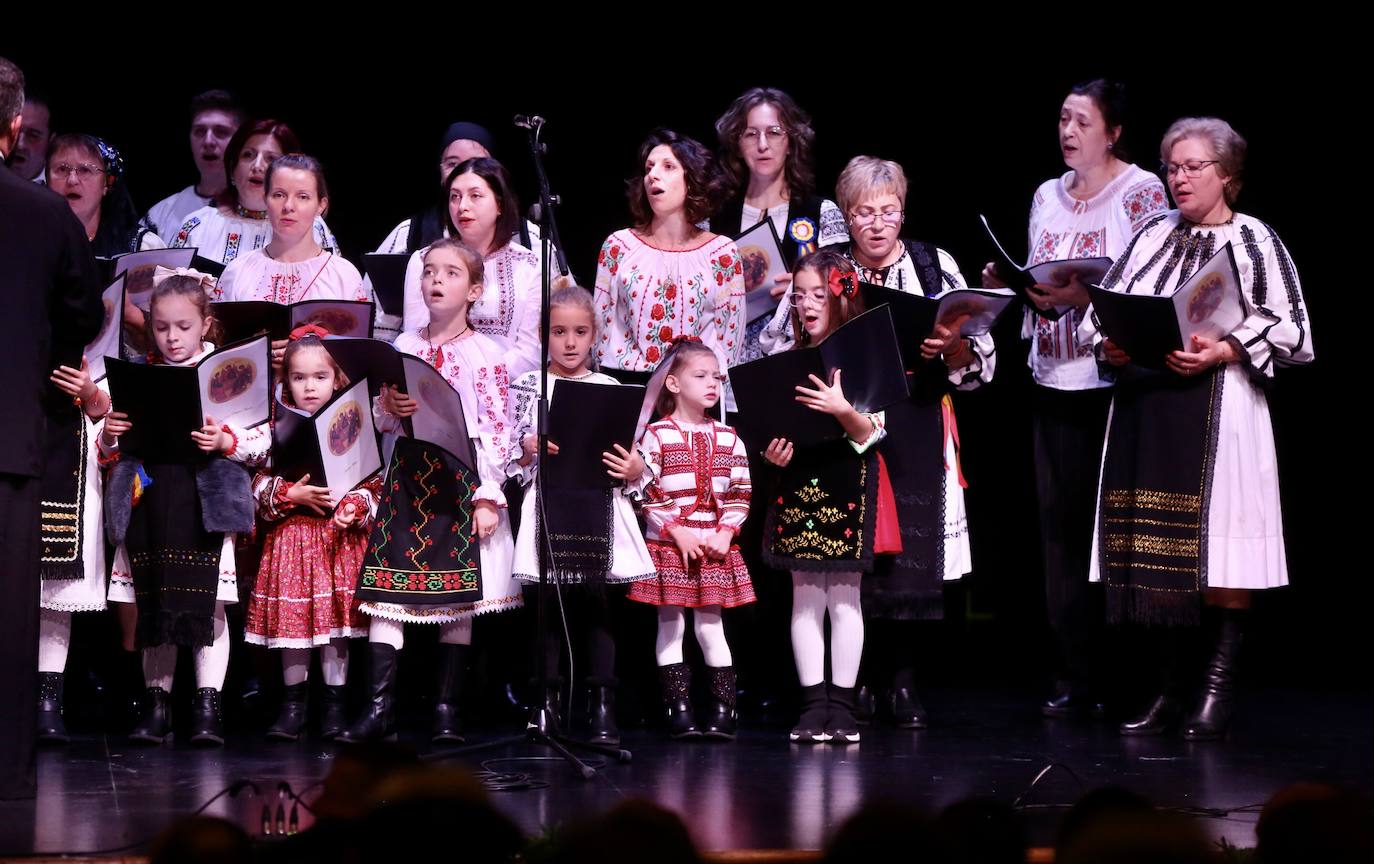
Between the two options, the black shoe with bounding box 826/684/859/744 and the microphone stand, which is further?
the black shoe with bounding box 826/684/859/744

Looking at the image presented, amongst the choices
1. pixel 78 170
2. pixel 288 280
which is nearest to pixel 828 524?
pixel 288 280

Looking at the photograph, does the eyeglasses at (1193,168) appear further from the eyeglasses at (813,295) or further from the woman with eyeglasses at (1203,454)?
the eyeglasses at (813,295)

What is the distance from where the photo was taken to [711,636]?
4.30 meters

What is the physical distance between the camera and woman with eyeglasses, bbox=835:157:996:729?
450cm

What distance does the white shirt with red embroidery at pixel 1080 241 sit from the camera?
4.72 metres

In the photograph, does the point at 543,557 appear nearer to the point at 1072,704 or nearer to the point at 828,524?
the point at 828,524

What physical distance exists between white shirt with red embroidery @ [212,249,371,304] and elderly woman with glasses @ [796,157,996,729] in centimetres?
145

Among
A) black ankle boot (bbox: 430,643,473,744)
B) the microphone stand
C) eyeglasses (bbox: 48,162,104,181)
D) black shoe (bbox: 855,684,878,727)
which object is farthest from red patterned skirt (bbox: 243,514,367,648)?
black shoe (bbox: 855,684,878,727)

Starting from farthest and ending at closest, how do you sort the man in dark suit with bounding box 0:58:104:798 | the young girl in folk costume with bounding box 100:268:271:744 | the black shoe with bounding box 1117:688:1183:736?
1. the black shoe with bounding box 1117:688:1183:736
2. the young girl in folk costume with bounding box 100:268:271:744
3. the man in dark suit with bounding box 0:58:104:798

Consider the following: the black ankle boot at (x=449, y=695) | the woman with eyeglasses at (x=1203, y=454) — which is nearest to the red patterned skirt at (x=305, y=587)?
the black ankle boot at (x=449, y=695)

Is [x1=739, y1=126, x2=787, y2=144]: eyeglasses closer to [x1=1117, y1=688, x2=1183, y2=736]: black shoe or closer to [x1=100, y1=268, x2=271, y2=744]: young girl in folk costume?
[x1=100, y1=268, x2=271, y2=744]: young girl in folk costume

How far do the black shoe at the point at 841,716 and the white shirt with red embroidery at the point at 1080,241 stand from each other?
118 cm

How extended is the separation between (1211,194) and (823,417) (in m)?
1.23

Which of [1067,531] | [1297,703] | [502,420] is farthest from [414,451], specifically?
[1297,703]
